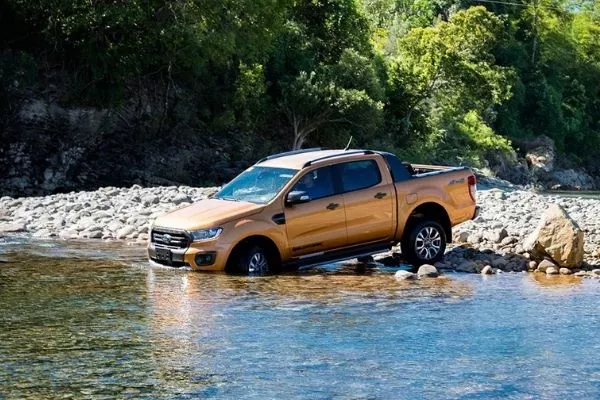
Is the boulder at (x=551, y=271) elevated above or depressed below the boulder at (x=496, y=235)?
below

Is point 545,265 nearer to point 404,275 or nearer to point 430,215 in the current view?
point 430,215

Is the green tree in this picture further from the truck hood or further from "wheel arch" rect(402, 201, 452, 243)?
the truck hood

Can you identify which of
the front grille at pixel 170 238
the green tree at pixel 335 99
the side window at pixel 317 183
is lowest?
the front grille at pixel 170 238

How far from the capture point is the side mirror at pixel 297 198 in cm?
1465

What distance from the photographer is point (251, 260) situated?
1455cm

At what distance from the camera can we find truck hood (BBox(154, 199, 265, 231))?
46.9 ft

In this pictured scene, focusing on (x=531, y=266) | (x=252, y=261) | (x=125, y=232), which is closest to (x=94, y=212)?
(x=125, y=232)

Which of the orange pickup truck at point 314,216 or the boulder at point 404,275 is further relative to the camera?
the boulder at point 404,275

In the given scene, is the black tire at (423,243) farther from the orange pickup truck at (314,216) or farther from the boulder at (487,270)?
the boulder at (487,270)

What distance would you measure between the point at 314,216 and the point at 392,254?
258 cm

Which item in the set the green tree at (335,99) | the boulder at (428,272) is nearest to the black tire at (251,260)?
the boulder at (428,272)

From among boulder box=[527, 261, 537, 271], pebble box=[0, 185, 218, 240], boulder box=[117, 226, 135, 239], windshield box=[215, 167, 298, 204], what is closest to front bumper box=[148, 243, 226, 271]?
windshield box=[215, 167, 298, 204]

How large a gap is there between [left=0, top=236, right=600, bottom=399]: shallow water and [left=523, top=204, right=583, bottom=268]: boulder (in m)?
0.78

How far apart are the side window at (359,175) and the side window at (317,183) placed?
0.22 meters
